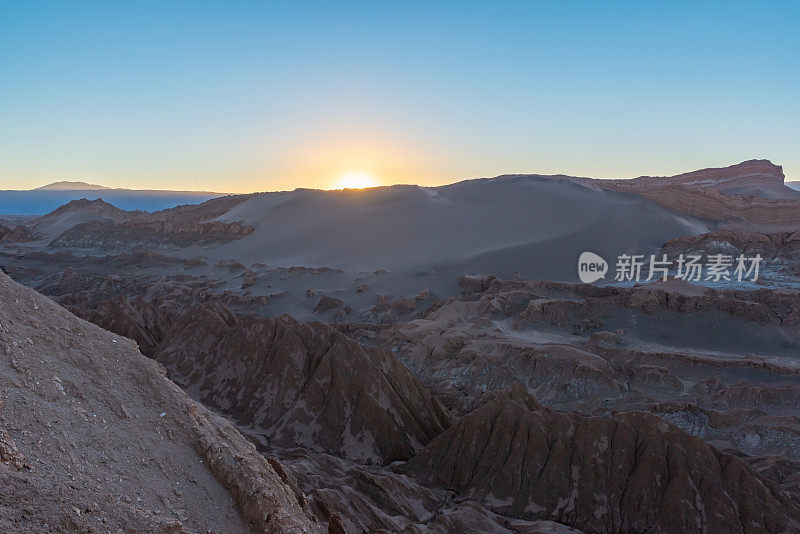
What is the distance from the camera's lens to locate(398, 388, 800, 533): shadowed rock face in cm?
1588

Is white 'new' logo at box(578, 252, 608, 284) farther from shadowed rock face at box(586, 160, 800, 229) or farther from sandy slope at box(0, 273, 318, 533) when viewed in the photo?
sandy slope at box(0, 273, 318, 533)

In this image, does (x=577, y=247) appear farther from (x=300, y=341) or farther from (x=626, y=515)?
(x=626, y=515)

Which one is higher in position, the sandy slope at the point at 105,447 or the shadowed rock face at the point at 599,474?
the sandy slope at the point at 105,447

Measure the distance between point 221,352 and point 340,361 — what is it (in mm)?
7774

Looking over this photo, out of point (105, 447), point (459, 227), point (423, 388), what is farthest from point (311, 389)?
point (459, 227)

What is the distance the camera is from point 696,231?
6531cm

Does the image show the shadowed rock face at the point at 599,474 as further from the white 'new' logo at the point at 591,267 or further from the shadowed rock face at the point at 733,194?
the shadowed rock face at the point at 733,194

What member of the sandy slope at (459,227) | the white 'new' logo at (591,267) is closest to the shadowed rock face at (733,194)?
the sandy slope at (459,227)

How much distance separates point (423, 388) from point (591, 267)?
3421 cm

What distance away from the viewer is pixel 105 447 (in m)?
7.11

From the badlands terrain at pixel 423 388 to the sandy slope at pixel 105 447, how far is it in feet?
0.10

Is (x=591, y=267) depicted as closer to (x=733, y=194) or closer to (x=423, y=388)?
(x=423, y=388)

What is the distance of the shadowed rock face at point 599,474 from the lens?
15.9 m

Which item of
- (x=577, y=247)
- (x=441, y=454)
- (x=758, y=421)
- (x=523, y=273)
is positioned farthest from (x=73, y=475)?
(x=577, y=247)
